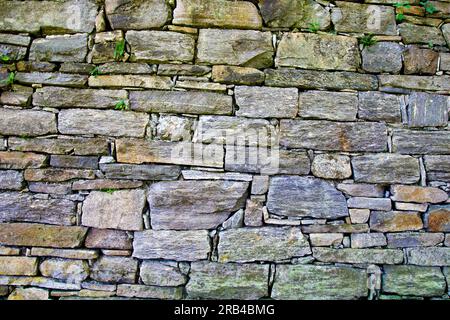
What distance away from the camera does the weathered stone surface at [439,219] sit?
2209 mm

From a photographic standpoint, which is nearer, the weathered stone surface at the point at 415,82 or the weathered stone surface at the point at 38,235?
the weathered stone surface at the point at 38,235

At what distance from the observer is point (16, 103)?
7.00 feet

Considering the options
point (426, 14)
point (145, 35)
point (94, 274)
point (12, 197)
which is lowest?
point (94, 274)

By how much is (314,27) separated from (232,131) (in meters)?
0.94

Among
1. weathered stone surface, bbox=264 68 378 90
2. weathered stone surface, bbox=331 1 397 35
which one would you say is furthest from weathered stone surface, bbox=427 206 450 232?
weathered stone surface, bbox=331 1 397 35

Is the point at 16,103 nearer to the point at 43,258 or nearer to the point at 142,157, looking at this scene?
the point at 142,157

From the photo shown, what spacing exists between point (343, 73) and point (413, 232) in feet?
4.05

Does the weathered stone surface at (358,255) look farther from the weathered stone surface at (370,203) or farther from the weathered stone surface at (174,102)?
the weathered stone surface at (174,102)

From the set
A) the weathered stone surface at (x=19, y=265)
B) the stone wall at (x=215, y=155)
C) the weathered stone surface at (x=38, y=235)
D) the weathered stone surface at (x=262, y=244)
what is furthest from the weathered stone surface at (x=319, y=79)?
the weathered stone surface at (x=19, y=265)

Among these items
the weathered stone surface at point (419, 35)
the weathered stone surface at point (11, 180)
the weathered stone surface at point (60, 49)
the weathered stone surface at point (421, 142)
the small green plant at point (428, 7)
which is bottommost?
the weathered stone surface at point (11, 180)

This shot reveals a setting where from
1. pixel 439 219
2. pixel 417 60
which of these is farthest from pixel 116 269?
pixel 417 60

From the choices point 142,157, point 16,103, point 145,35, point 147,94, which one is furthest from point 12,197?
point 145,35

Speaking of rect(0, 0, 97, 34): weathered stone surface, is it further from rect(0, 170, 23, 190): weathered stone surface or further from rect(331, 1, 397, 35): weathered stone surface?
rect(331, 1, 397, 35): weathered stone surface

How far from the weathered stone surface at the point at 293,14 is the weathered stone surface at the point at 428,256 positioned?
1.73m
